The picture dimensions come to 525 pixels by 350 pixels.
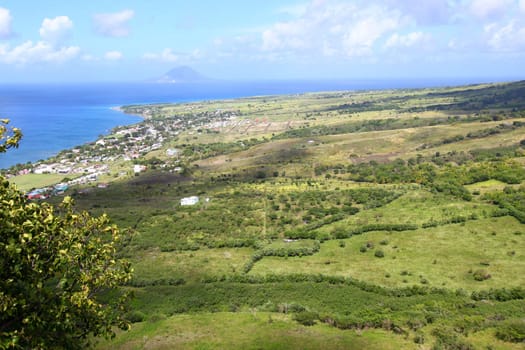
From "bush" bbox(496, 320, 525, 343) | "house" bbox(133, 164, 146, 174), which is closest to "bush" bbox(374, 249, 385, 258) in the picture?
"bush" bbox(496, 320, 525, 343)

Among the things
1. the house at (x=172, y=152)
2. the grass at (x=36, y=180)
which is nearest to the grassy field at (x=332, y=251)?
the grass at (x=36, y=180)

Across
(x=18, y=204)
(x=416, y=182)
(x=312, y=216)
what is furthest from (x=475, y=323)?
(x=416, y=182)

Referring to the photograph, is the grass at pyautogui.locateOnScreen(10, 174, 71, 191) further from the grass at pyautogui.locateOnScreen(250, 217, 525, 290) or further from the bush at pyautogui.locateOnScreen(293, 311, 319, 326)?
the bush at pyautogui.locateOnScreen(293, 311, 319, 326)

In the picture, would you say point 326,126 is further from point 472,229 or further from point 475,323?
point 475,323

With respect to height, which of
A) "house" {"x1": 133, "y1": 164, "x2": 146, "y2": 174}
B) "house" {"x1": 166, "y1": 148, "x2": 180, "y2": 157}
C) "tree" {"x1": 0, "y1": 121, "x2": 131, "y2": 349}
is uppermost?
"tree" {"x1": 0, "y1": 121, "x2": 131, "y2": 349}

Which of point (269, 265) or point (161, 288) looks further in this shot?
point (269, 265)

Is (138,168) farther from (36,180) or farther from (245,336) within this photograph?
(245,336)

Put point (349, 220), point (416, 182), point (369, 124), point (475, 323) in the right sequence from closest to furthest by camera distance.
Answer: point (475, 323)
point (349, 220)
point (416, 182)
point (369, 124)

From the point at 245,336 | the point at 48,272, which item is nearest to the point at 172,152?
the point at 245,336
